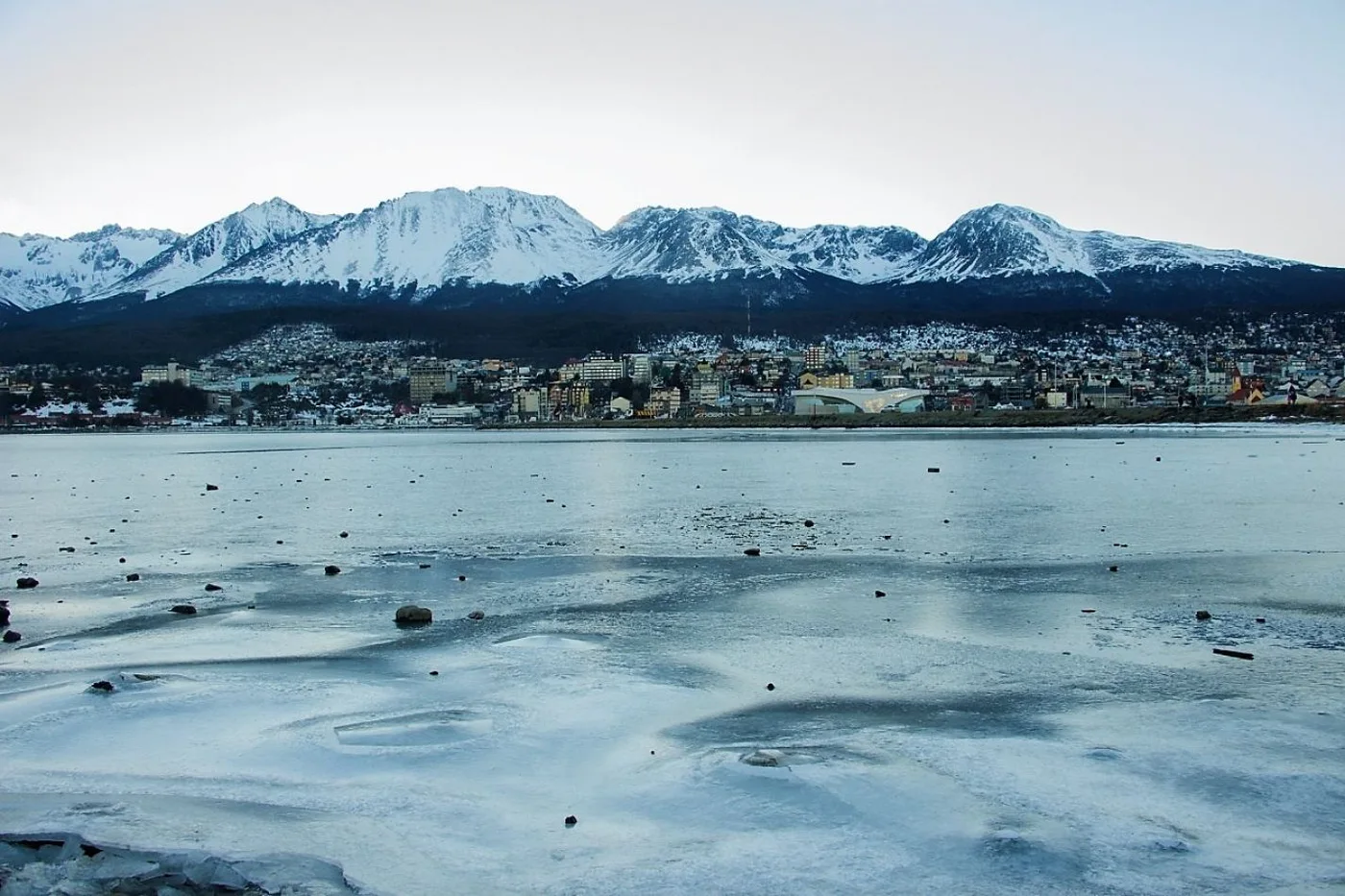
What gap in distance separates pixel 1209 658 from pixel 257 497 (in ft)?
92.4

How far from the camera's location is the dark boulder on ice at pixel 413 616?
1309 centimetres

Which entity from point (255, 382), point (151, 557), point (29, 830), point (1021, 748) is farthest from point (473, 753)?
point (255, 382)

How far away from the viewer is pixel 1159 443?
192 ft

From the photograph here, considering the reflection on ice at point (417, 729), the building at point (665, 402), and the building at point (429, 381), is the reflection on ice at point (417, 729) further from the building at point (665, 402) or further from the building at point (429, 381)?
the building at point (429, 381)

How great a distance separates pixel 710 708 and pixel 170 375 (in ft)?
604

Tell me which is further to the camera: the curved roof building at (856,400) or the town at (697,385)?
the town at (697,385)

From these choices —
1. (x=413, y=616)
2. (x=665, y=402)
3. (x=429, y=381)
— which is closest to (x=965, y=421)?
(x=665, y=402)

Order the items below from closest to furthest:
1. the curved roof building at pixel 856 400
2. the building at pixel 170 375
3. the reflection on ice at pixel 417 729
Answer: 1. the reflection on ice at pixel 417 729
2. the curved roof building at pixel 856 400
3. the building at pixel 170 375

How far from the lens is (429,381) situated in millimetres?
180625

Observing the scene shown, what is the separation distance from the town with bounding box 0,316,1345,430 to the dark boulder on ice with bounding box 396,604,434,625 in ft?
360

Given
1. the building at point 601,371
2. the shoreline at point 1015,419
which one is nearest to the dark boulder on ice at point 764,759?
the shoreline at point 1015,419

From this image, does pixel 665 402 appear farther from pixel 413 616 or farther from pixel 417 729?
pixel 417 729

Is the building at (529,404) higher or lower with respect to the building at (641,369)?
lower

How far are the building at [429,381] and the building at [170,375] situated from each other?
32.5 m
